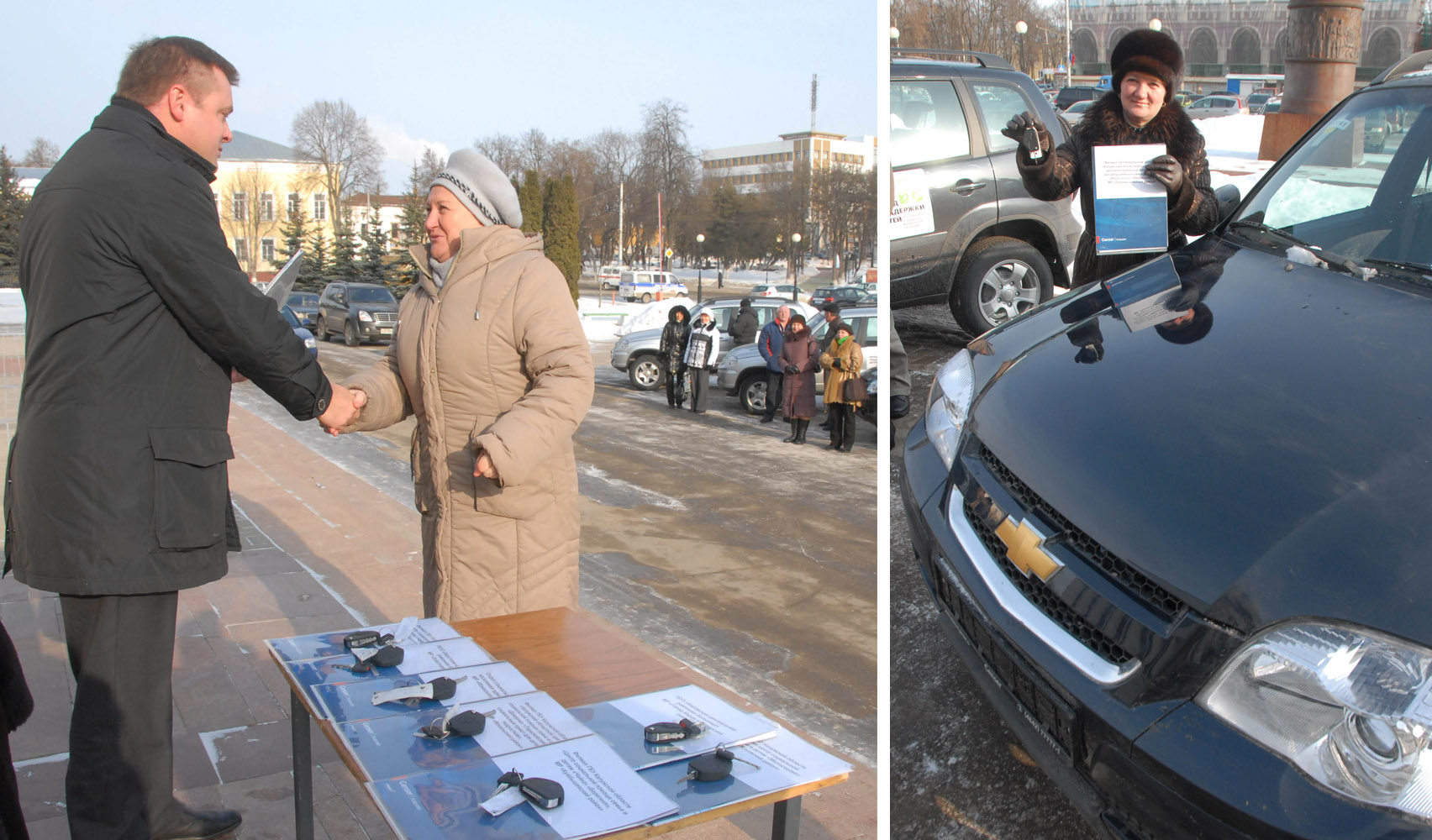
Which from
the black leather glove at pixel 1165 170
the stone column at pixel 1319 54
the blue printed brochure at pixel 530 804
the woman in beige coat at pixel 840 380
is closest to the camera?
the blue printed brochure at pixel 530 804

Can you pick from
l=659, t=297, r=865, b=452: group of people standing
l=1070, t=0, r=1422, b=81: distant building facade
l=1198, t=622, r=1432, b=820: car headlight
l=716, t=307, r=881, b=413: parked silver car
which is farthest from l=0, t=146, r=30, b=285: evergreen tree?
l=1070, t=0, r=1422, b=81: distant building facade

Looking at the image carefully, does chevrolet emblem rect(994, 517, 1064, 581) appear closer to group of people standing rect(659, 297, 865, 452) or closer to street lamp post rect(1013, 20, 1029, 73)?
group of people standing rect(659, 297, 865, 452)

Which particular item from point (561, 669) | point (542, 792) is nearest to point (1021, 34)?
point (561, 669)

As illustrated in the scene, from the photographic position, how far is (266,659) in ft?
12.8

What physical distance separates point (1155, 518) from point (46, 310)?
220 centimetres

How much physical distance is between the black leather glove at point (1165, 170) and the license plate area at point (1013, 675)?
5.85 feet

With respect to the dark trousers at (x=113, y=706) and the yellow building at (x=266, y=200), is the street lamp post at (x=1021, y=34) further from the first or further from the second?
the yellow building at (x=266, y=200)

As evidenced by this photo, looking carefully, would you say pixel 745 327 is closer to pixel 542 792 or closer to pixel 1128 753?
pixel 1128 753

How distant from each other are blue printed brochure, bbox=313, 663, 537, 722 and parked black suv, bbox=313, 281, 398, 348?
25.5m

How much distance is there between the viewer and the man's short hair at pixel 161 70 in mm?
2250

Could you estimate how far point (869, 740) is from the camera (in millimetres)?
3820

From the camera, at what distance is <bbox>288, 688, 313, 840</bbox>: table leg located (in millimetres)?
2162

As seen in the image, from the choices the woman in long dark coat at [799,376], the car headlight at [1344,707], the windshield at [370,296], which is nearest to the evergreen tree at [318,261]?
the windshield at [370,296]

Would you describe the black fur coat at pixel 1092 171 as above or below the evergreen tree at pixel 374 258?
below
